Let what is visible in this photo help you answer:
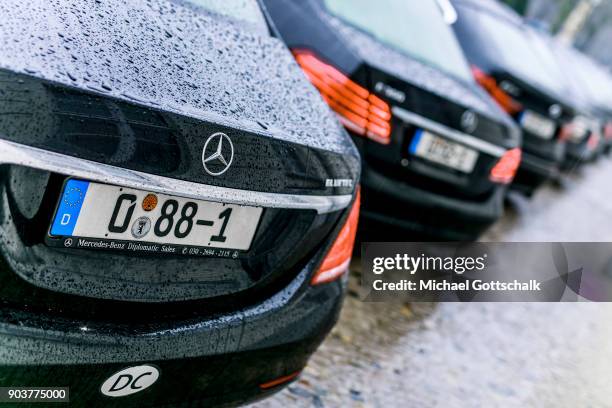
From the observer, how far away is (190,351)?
1484 millimetres

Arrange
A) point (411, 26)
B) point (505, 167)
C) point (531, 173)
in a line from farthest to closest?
1. point (531, 173)
2. point (411, 26)
3. point (505, 167)

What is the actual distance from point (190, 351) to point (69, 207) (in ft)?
1.49

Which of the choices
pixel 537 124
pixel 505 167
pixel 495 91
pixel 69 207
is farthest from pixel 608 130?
pixel 69 207

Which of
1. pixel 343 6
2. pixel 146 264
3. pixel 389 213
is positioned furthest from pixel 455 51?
pixel 146 264

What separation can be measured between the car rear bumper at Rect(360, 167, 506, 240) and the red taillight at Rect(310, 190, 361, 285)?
113 cm

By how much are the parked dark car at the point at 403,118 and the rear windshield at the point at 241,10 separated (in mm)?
591

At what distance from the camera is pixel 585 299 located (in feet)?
16.6

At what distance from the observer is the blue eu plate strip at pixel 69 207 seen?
121 cm

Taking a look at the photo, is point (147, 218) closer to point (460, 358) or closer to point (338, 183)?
point (338, 183)

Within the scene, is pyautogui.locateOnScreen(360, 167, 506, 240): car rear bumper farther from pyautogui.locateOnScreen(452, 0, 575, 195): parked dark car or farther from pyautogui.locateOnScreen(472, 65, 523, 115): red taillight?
pyautogui.locateOnScreen(452, 0, 575, 195): parked dark car

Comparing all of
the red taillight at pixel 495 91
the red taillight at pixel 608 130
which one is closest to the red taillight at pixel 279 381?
the red taillight at pixel 495 91

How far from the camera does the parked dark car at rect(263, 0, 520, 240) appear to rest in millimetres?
2912

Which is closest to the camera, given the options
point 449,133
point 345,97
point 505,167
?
point 345,97
